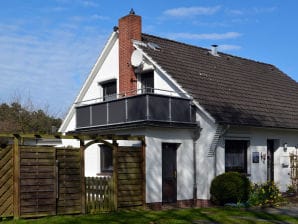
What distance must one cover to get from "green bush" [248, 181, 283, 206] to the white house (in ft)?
4.56

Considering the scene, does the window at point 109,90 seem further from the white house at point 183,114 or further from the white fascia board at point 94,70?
the white fascia board at point 94,70

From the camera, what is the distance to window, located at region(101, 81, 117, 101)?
2342 centimetres

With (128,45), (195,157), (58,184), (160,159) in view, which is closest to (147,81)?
(128,45)

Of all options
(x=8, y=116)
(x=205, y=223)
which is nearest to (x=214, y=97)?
(x=205, y=223)

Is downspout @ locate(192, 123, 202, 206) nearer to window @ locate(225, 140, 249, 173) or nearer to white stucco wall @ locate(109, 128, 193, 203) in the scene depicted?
white stucco wall @ locate(109, 128, 193, 203)

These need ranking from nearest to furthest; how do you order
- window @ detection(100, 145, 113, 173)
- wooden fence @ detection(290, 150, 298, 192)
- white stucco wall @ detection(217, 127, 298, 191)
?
1. white stucco wall @ detection(217, 127, 298, 191)
2. window @ detection(100, 145, 113, 173)
3. wooden fence @ detection(290, 150, 298, 192)

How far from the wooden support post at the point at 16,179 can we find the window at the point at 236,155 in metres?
9.25

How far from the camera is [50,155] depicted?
15.0 meters

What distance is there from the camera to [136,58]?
68.3 feet

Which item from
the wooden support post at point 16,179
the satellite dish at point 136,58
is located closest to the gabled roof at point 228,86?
Result: the satellite dish at point 136,58

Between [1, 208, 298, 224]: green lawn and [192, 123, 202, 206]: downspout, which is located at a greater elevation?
[192, 123, 202, 206]: downspout

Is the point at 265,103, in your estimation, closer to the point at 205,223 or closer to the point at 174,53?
the point at 174,53

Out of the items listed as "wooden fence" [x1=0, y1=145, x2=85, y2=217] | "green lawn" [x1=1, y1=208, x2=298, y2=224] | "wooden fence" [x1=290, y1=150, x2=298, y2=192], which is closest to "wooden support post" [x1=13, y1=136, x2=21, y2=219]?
"wooden fence" [x1=0, y1=145, x2=85, y2=217]

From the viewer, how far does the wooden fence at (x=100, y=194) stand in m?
15.9
